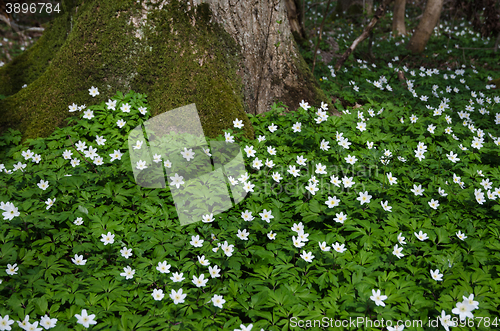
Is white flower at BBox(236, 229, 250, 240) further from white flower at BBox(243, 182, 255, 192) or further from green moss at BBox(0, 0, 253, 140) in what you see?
green moss at BBox(0, 0, 253, 140)

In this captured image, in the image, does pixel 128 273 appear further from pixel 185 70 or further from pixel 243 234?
pixel 185 70

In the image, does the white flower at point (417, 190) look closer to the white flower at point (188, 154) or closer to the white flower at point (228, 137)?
the white flower at point (228, 137)

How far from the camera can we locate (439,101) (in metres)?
5.31

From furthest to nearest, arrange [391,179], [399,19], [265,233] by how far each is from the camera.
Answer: [399,19]
[391,179]
[265,233]

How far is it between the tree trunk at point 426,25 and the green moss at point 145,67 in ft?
21.1

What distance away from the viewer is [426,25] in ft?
25.3

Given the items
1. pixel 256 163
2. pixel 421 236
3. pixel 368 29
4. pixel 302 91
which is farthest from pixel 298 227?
pixel 368 29

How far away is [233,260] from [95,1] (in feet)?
10.8

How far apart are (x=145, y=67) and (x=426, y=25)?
23.7 feet

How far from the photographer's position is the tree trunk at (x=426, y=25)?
295 inches

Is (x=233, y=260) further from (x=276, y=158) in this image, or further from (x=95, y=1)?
(x=95, y=1)

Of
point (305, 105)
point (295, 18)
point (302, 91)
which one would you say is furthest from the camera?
point (295, 18)

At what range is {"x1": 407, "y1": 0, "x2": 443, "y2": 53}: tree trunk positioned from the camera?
7.49 metres

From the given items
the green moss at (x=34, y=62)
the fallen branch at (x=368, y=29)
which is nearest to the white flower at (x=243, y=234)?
the green moss at (x=34, y=62)
